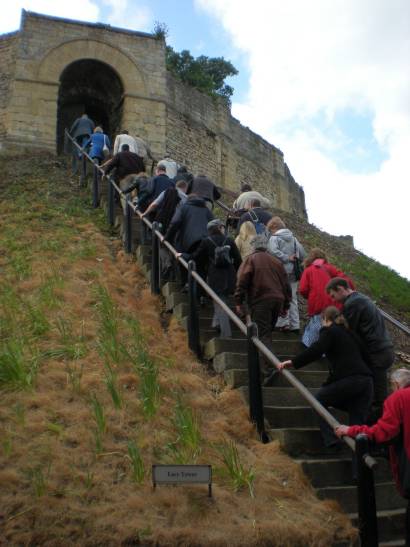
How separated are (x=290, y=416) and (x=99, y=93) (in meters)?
16.2

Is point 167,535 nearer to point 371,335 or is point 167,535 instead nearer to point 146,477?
point 146,477

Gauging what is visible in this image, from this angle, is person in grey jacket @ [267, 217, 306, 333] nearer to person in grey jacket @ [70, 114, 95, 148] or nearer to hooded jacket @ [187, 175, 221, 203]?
hooded jacket @ [187, 175, 221, 203]

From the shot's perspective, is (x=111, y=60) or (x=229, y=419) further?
(x=111, y=60)

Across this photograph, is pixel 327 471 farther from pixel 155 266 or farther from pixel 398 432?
pixel 155 266

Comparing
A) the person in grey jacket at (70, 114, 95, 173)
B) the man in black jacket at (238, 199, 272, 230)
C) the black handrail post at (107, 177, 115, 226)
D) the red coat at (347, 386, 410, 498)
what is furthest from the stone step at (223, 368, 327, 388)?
the person in grey jacket at (70, 114, 95, 173)

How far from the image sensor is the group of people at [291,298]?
506 cm

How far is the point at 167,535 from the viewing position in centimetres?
388

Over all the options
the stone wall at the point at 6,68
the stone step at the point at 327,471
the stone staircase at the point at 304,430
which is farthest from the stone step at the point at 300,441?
the stone wall at the point at 6,68

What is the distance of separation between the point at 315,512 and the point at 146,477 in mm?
1174

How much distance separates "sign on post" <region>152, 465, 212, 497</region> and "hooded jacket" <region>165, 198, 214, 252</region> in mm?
3818

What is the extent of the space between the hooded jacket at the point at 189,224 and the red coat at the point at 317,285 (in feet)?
4.84

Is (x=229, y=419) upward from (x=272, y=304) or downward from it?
downward

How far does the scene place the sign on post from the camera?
13.9 ft

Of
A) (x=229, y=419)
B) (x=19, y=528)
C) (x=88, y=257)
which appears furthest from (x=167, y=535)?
(x=88, y=257)
